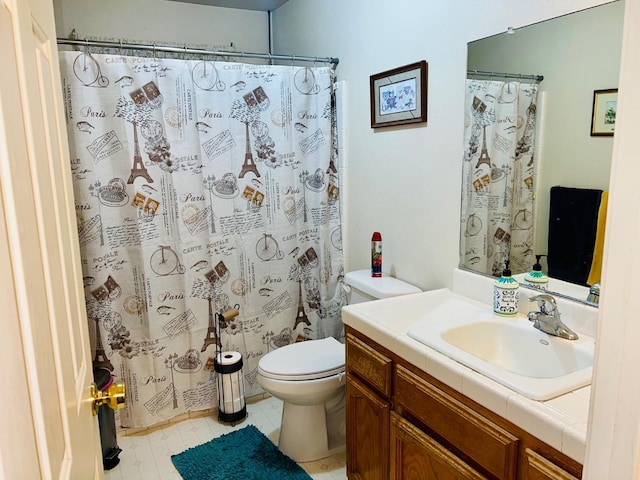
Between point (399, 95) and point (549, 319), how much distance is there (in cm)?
119

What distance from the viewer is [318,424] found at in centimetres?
221

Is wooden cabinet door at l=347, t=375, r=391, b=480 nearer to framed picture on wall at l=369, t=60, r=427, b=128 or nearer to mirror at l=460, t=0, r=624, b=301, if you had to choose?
mirror at l=460, t=0, r=624, b=301

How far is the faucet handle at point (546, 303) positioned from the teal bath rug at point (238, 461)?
127cm

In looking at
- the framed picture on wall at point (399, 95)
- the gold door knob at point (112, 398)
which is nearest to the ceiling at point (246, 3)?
the framed picture on wall at point (399, 95)

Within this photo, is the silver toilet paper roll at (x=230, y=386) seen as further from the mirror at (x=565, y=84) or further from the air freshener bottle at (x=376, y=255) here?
the mirror at (x=565, y=84)

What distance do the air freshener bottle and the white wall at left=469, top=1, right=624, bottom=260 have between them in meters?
0.81

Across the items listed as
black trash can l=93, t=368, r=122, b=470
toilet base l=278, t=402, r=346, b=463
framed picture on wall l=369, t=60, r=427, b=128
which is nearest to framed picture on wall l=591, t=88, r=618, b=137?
framed picture on wall l=369, t=60, r=427, b=128

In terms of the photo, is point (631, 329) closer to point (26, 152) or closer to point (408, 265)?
point (26, 152)

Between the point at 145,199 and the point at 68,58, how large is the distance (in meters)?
0.69

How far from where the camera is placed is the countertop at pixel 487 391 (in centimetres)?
102

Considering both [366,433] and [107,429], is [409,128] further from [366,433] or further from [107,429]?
[107,429]

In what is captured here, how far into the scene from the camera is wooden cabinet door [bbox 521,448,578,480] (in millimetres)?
1032

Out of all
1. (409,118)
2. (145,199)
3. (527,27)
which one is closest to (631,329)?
(527,27)

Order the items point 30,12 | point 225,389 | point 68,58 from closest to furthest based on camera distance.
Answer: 1. point 30,12
2. point 68,58
3. point 225,389
